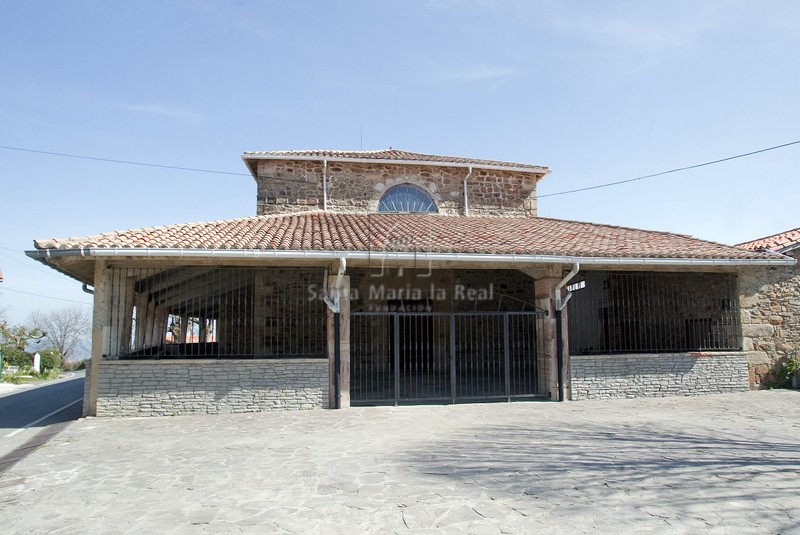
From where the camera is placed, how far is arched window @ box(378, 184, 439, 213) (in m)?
13.7

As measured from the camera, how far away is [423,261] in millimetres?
8680

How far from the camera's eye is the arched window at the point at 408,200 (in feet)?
44.9

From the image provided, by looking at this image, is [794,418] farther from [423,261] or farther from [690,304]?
[423,261]

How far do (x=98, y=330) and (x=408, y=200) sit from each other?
799 centimetres

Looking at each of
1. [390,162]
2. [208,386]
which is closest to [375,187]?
[390,162]

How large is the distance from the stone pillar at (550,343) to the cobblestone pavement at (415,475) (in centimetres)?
149

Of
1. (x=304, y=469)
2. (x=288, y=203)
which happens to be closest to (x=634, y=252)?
(x=304, y=469)

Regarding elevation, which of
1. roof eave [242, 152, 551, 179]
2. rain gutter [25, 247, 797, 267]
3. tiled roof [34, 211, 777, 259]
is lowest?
rain gutter [25, 247, 797, 267]

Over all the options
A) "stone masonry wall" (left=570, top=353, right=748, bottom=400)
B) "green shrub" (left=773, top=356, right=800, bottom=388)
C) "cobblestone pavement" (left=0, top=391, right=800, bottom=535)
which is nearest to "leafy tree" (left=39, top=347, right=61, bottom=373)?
"cobblestone pavement" (left=0, top=391, right=800, bottom=535)

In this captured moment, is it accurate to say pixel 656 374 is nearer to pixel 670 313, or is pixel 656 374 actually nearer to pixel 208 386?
pixel 670 313

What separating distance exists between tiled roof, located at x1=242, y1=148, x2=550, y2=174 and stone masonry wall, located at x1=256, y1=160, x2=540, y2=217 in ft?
0.76

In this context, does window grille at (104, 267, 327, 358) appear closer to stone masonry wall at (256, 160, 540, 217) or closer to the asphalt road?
the asphalt road

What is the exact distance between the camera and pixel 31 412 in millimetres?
10141

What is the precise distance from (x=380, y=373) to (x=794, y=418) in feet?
26.9
